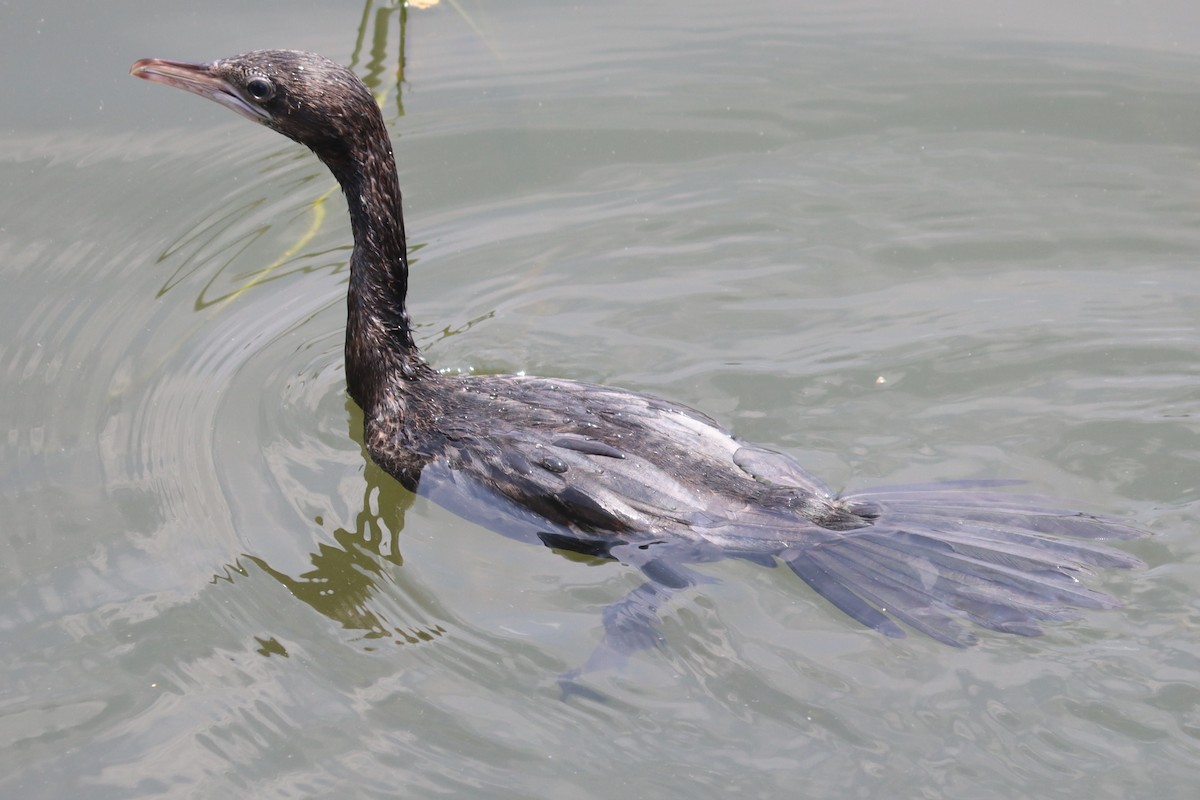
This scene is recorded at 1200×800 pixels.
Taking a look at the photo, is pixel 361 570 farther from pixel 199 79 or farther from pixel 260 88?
pixel 199 79

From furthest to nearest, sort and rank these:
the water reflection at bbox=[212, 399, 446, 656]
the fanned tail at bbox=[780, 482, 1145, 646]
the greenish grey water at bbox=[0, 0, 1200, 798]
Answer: the water reflection at bbox=[212, 399, 446, 656]
the fanned tail at bbox=[780, 482, 1145, 646]
the greenish grey water at bbox=[0, 0, 1200, 798]

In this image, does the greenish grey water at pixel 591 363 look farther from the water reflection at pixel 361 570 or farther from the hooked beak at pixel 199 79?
the hooked beak at pixel 199 79

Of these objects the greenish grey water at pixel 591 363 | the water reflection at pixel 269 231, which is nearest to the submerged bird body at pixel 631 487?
the greenish grey water at pixel 591 363

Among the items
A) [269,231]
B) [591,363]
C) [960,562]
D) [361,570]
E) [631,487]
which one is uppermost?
[269,231]

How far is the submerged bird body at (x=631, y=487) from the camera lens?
4.63 m

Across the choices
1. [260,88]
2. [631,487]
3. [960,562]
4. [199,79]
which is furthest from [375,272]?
[960,562]

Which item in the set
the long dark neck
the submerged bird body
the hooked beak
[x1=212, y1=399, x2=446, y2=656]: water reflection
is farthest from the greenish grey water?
the hooked beak

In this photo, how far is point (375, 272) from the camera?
553 cm

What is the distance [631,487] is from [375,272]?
151 centimetres

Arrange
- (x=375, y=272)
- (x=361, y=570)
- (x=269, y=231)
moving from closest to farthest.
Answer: (x=361, y=570), (x=375, y=272), (x=269, y=231)

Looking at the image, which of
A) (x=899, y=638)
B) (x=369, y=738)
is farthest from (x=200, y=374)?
(x=899, y=638)

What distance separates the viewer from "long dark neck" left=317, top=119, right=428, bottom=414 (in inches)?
213

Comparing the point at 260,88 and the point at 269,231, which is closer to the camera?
the point at 260,88

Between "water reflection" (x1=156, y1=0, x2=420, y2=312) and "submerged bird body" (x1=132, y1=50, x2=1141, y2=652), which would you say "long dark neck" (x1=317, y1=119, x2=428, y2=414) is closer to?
"submerged bird body" (x1=132, y1=50, x2=1141, y2=652)
